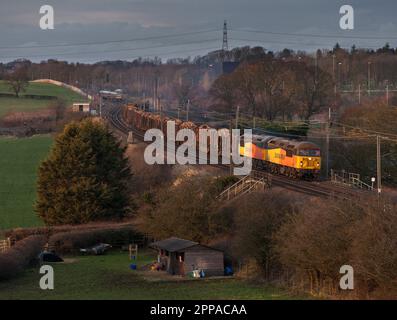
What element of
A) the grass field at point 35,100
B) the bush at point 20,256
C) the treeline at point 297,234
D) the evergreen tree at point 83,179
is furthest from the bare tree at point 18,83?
the treeline at point 297,234

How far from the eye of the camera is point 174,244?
139 feet

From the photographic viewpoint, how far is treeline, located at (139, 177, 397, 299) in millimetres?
30719

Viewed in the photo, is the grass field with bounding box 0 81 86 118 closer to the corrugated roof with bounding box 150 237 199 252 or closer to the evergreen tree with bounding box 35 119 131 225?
the evergreen tree with bounding box 35 119 131 225

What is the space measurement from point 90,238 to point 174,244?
437 inches

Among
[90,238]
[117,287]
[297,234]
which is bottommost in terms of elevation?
[90,238]

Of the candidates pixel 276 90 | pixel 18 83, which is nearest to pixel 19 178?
pixel 276 90

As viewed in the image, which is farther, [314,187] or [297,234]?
[314,187]

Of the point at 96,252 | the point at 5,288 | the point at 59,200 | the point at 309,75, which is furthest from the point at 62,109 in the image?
the point at 5,288

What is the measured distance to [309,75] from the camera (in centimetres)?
9300

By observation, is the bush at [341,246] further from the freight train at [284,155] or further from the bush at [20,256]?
the freight train at [284,155]

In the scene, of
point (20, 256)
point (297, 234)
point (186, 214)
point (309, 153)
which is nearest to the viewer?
point (297, 234)

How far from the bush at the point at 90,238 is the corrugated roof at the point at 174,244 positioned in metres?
8.95

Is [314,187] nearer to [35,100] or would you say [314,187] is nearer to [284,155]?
[284,155]

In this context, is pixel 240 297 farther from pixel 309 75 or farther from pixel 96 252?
pixel 309 75
